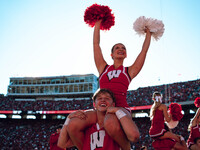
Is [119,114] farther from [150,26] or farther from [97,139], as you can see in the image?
[150,26]

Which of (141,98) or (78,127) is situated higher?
(78,127)

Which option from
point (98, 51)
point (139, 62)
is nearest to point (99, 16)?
point (98, 51)

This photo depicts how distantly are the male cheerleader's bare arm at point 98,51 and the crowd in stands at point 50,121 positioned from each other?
1981cm

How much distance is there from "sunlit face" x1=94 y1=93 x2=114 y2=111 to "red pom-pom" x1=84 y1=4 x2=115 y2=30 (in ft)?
5.00

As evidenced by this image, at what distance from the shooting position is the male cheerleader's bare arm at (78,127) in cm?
228

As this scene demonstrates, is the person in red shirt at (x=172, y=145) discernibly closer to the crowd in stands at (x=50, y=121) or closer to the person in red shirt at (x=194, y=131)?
the person in red shirt at (x=194, y=131)

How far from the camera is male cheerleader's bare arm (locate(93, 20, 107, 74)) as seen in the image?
126 inches

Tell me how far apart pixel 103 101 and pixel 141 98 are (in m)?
28.5

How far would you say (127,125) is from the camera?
209cm

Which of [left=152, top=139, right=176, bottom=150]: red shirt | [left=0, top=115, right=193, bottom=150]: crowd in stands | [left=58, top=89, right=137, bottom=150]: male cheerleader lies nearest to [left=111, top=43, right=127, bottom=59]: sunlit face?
[left=58, top=89, right=137, bottom=150]: male cheerleader

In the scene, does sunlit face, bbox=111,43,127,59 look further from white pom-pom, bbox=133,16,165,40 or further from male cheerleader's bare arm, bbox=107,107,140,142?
male cheerleader's bare arm, bbox=107,107,140,142

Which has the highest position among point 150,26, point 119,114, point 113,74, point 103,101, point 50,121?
point 150,26

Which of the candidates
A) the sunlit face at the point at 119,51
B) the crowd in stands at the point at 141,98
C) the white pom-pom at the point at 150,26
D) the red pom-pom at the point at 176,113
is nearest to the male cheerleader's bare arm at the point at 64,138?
the sunlit face at the point at 119,51

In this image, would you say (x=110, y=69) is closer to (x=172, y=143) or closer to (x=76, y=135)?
(x=76, y=135)
